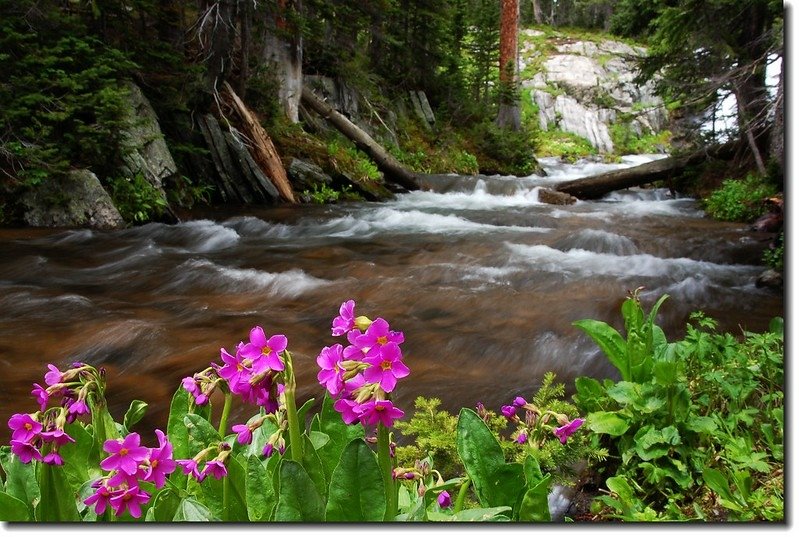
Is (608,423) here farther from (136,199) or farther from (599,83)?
(599,83)

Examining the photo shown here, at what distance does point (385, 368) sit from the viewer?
0.93 meters

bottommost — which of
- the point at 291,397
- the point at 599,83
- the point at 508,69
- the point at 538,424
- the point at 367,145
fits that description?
the point at 367,145

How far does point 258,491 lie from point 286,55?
39.3 feet

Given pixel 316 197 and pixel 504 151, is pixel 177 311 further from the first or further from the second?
pixel 504 151

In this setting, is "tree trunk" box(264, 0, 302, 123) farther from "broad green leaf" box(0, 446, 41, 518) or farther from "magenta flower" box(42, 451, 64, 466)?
"magenta flower" box(42, 451, 64, 466)

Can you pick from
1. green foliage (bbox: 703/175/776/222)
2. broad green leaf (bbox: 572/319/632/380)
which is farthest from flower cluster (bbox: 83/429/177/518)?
green foliage (bbox: 703/175/776/222)

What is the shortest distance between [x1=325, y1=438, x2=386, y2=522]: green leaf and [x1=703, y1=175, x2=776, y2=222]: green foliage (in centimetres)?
421

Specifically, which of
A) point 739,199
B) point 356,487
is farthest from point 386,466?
point 739,199

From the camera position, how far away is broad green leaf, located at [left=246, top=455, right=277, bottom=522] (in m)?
1.14

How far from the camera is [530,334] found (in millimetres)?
3959

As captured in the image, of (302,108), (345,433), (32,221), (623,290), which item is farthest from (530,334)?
(302,108)

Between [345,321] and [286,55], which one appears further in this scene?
[286,55]

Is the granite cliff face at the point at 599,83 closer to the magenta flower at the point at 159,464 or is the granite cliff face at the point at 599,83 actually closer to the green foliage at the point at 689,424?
the green foliage at the point at 689,424

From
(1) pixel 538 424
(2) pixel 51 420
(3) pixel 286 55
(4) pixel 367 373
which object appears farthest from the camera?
(3) pixel 286 55
